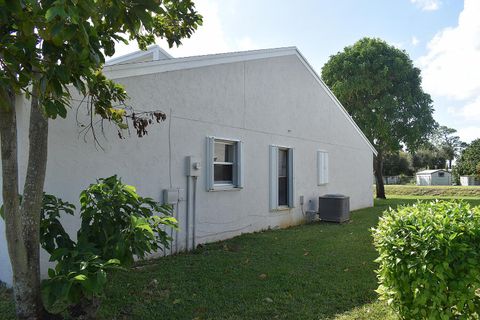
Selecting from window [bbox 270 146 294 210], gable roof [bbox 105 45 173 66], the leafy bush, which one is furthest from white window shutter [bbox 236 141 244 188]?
the leafy bush

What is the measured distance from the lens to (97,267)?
292 cm

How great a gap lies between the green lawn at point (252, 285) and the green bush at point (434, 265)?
25.0 inches

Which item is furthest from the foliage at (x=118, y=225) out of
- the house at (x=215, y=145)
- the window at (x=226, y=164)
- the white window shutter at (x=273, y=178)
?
the white window shutter at (x=273, y=178)

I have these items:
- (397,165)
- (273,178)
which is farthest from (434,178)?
(273,178)

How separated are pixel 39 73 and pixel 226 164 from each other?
6.01 m

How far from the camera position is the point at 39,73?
8.58ft

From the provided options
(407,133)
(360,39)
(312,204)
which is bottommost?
(312,204)

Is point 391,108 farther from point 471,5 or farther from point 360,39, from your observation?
point 471,5

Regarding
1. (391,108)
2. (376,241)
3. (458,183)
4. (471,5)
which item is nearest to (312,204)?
(471,5)

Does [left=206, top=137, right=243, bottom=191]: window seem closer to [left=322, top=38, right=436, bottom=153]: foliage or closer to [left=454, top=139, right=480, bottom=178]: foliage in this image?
[left=322, top=38, right=436, bottom=153]: foliage

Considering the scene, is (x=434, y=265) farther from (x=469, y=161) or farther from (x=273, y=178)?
(x=469, y=161)

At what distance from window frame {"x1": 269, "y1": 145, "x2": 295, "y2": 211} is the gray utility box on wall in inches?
51.0

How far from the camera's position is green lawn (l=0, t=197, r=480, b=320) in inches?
163

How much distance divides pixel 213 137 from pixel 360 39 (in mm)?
18176
